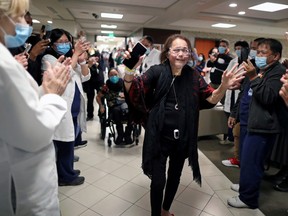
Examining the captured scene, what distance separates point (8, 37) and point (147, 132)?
1111mm

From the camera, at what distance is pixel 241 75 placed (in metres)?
1.63

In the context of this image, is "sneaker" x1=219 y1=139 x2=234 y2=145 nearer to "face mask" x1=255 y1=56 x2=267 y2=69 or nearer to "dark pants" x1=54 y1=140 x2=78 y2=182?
"face mask" x1=255 y1=56 x2=267 y2=69

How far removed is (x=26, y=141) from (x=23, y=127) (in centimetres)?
6

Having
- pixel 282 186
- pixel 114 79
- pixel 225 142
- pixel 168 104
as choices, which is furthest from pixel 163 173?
pixel 225 142

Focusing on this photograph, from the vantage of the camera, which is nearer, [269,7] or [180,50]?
[180,50]

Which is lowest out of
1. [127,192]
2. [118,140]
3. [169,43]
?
[127,192]

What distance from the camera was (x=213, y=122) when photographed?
3959mm

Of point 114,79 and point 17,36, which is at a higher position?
point 17,36

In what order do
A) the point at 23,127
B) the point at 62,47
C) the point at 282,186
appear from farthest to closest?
the point at 282,186, the point at 62,47, the point at 23,127

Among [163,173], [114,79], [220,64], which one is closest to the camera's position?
[163,173]

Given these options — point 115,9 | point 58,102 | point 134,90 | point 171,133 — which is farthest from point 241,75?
point 115,9

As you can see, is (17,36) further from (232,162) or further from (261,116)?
(232,162)

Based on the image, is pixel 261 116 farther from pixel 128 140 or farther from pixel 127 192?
pixel 128 140

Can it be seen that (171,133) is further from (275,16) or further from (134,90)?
(275,16)
